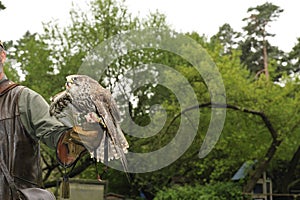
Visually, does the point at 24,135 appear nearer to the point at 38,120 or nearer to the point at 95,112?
the point at 38,120

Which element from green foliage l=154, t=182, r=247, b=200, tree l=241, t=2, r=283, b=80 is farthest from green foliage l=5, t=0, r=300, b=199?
tree l=241, t=2, r=283, b=80

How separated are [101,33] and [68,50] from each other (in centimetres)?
159

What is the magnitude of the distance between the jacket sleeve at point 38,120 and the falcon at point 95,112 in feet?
0.32

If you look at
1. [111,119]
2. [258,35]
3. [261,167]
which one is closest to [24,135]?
[111,119]

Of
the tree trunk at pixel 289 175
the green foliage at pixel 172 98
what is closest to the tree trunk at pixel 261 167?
the green foliage at pixel 172 98

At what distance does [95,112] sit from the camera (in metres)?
2.18

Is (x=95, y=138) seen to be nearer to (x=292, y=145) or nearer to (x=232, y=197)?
(x=232, y=197)

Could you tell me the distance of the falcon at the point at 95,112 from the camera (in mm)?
2135

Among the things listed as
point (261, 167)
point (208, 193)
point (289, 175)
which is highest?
point (261, 167)

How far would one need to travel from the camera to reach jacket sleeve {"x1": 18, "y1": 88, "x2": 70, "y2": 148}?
2.40 meters

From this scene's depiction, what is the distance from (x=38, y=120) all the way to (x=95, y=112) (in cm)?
43

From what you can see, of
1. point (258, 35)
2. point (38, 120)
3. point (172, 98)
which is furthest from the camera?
point (258, 35)

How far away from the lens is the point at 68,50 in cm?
2211

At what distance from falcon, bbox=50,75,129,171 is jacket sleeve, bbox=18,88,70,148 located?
98mm
